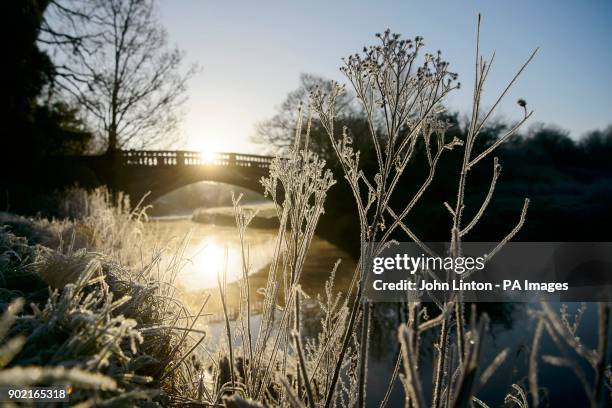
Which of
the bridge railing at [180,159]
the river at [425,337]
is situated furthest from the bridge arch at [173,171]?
the river at [425,337]

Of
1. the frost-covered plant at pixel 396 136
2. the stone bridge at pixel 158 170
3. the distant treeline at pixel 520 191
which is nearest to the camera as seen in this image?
the frost-covered plant at pixel 396 136

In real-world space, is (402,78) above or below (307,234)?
above

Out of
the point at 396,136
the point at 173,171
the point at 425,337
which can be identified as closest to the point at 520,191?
the point at 425,337

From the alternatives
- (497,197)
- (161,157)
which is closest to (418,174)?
(497,197)

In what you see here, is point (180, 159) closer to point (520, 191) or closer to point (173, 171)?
point (173, 171)

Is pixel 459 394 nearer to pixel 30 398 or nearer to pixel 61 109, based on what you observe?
pixel 30 398

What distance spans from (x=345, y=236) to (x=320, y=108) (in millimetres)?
16808

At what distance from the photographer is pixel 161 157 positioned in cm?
2277

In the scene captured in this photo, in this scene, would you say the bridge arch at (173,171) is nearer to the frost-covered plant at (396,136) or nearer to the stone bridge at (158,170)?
the stone bridge at (158,170)

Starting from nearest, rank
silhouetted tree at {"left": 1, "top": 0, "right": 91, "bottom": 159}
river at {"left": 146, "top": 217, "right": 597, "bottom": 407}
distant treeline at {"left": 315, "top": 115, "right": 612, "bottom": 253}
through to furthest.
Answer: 1. river at {"left": 146, "top": 217, "right": 597, "bottom": 407}
2. silhouetted tree at {"left": 1, "top": 0, "right": 91, "bottom": 159}
3. distant treeline at {"left": 315, "top": 115, "right": 612, "bottom": 253}

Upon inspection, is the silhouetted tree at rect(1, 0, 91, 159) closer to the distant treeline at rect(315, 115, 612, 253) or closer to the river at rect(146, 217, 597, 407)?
the river at rect(146, 217, 597, 407)

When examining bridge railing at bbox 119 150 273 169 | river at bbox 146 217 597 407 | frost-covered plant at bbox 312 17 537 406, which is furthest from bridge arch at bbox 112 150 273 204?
frost-covered plant at bbox 312 17 537 406

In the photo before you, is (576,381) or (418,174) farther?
(418,174)

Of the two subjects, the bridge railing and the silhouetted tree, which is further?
the bridge railing
